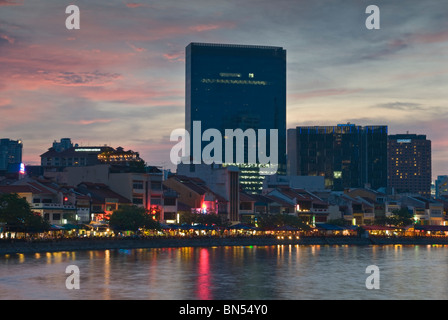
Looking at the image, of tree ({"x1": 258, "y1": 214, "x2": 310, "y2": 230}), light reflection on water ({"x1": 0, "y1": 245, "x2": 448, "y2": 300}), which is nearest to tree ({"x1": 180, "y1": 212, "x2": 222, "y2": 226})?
tree ({"x1": 258, "y1": 214, "x2": 310, "y2": 230})

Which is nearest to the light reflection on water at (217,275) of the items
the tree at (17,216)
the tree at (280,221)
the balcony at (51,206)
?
the tree at (17,216)

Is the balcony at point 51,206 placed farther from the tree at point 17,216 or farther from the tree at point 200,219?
the tree at point 200,219

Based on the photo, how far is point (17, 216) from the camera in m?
126

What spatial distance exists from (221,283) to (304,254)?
48.3m

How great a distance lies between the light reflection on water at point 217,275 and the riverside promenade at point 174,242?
2.87 meters

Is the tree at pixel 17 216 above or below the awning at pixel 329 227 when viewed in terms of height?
above

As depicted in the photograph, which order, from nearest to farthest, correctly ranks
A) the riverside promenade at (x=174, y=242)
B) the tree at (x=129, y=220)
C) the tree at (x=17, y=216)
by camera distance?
the riverside promenade at (x=174, y=242)
the tree at (x=17, y=216)
the tree at (x=129, y=220)

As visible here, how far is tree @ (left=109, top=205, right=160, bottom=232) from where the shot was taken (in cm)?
14675

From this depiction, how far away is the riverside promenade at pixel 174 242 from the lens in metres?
123

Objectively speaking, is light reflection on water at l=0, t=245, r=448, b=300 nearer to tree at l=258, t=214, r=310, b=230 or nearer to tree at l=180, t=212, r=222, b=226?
tree at l=180, t=212, r=222, b=226

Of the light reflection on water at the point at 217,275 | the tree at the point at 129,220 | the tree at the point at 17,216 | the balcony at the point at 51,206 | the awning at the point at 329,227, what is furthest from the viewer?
the awning at the point at 329,227

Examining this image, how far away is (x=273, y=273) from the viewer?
102 meters
